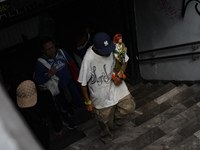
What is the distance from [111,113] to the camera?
141 inches

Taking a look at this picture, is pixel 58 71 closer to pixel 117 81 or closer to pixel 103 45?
pixel 117 81

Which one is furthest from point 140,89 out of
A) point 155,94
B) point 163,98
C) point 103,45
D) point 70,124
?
point 103,45

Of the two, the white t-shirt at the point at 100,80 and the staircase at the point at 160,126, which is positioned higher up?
the white t-shirt at the point at 100,80

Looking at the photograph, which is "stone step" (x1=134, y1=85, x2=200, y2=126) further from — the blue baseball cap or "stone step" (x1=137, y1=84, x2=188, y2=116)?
the blue baseball cap

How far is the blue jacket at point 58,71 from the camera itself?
Answer: 401cm

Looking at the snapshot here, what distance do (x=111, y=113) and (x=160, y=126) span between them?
0.84 meters

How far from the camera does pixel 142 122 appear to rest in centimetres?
419

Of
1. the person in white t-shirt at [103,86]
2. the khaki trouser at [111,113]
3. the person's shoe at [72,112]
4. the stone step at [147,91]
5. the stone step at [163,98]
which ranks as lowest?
the stone step at [147,91]

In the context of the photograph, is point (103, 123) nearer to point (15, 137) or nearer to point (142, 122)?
point (142, 122)

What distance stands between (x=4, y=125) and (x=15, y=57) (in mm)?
10524

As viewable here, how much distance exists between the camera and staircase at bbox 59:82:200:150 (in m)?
3.28

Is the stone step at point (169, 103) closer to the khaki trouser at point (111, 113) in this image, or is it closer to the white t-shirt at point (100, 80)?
the khaki trouser at point (111, 113)

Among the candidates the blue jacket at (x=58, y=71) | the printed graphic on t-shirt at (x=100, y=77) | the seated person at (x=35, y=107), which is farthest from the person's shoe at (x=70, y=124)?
the printed graphic on t-shirt at (x=100, y=77)

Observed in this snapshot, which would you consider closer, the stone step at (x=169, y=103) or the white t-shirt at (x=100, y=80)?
the white t-shirt at (x=100, y=80)
